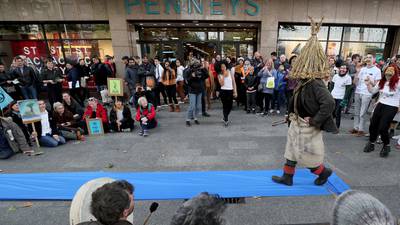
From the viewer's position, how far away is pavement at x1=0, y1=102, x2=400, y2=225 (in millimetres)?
2896

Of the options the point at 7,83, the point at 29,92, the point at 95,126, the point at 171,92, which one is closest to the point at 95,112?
the point at 95,126

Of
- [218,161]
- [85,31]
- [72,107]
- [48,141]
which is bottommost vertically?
[218,161]

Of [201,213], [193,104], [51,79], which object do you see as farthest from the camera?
[51,79]

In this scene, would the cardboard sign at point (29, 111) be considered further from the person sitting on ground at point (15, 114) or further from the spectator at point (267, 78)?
the spectator at point (267, 78)

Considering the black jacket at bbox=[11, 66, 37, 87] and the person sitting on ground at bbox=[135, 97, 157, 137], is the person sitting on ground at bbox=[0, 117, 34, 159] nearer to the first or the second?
the person sitting on ground at bbox=[135, 97, 157, 137]

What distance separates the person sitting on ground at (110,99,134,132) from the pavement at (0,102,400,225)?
26 cm

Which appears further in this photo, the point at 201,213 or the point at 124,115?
the point at 124,115

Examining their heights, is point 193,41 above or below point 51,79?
above

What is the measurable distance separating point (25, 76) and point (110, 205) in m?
8.01

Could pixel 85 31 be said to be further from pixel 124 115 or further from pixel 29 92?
pixel 124 115

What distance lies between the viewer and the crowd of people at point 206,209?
1012 millimetres

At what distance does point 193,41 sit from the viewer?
10.5m

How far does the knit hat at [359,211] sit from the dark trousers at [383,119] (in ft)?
13.2

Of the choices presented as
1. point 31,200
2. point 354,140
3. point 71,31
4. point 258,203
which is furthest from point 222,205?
point 71,31
